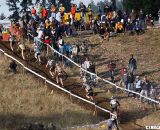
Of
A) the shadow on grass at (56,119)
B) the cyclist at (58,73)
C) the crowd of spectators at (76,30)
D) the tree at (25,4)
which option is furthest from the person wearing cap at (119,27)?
the tree at (25,4)

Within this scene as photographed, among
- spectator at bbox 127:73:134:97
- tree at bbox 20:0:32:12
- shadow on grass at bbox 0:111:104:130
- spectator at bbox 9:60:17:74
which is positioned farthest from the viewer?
tree at bbox 20:0:32:12

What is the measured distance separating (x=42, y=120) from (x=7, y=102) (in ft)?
10.1

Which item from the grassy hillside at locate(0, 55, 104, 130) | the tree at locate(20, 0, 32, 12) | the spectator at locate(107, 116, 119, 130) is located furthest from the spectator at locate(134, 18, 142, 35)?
the tree at locate(20, 0, 32, 12)

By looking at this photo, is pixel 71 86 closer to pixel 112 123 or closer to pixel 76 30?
pixel 112 123

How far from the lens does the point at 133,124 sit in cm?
2938

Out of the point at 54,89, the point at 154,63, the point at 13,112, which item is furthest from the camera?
the point at 154,63

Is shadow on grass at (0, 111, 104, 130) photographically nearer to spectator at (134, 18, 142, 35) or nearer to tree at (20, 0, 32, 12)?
spectator at (134, 18, 142, 35)

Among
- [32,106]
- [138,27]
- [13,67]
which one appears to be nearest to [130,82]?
[32,106]

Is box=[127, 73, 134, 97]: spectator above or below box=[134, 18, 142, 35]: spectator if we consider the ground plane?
below

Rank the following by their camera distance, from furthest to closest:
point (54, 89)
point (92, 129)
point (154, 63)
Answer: point (154, 63) → point (54, 89) → point (92, 129)

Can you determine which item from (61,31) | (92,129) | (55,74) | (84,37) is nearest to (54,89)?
(55,74)

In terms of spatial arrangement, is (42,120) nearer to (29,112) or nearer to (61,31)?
(29,112)

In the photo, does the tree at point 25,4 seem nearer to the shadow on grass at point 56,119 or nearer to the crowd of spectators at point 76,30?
the crowd of spectators at point 76,30

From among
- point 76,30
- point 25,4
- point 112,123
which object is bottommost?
point 112,123
